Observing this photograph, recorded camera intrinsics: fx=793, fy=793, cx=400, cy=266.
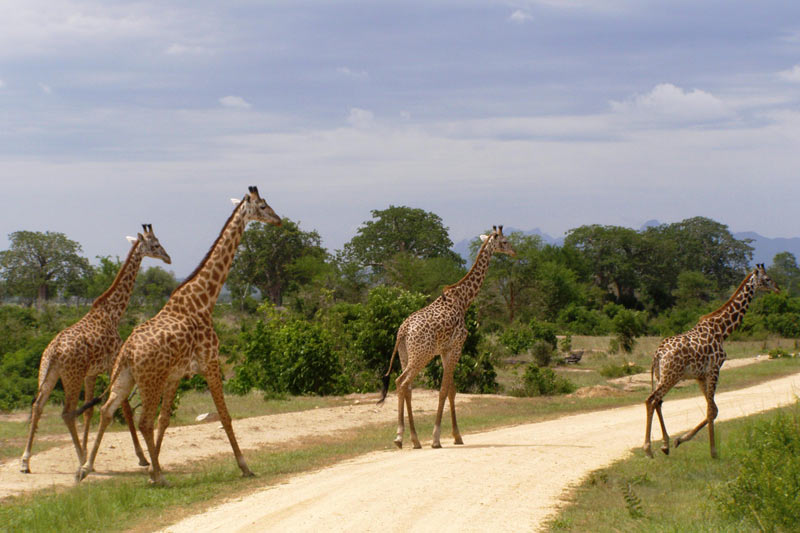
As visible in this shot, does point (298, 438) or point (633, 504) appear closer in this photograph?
point (633, 504)

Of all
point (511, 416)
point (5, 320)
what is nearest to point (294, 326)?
point (511, 416)

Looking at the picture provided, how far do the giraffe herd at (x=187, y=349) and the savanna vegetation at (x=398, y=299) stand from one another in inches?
313

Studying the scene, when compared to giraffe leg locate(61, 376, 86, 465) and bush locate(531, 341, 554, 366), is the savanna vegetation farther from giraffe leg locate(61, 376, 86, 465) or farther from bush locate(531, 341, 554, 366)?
giraffe leg locate(61, 376, 86, 465)

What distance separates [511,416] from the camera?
740 inches

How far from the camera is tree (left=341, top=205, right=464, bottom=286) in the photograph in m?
66.9

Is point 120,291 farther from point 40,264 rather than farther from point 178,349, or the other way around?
point 40,264

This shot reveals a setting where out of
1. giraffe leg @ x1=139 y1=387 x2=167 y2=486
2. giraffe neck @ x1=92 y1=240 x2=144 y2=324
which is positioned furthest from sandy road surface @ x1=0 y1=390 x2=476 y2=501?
giraffe neck @ x1=92 y1=240 x2=144 y2=324

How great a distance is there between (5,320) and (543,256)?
47.0 metres

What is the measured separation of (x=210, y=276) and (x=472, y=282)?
5.22 metres

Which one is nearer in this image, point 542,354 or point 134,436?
point 134,436

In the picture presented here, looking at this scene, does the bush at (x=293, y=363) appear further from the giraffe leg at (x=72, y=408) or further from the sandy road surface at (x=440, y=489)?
the giraffe leg at (x=72, y=408)

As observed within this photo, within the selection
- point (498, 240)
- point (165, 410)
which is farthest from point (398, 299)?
point (165, 410)

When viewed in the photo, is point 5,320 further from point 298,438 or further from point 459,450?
point 459,450

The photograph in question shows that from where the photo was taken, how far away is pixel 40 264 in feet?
229
